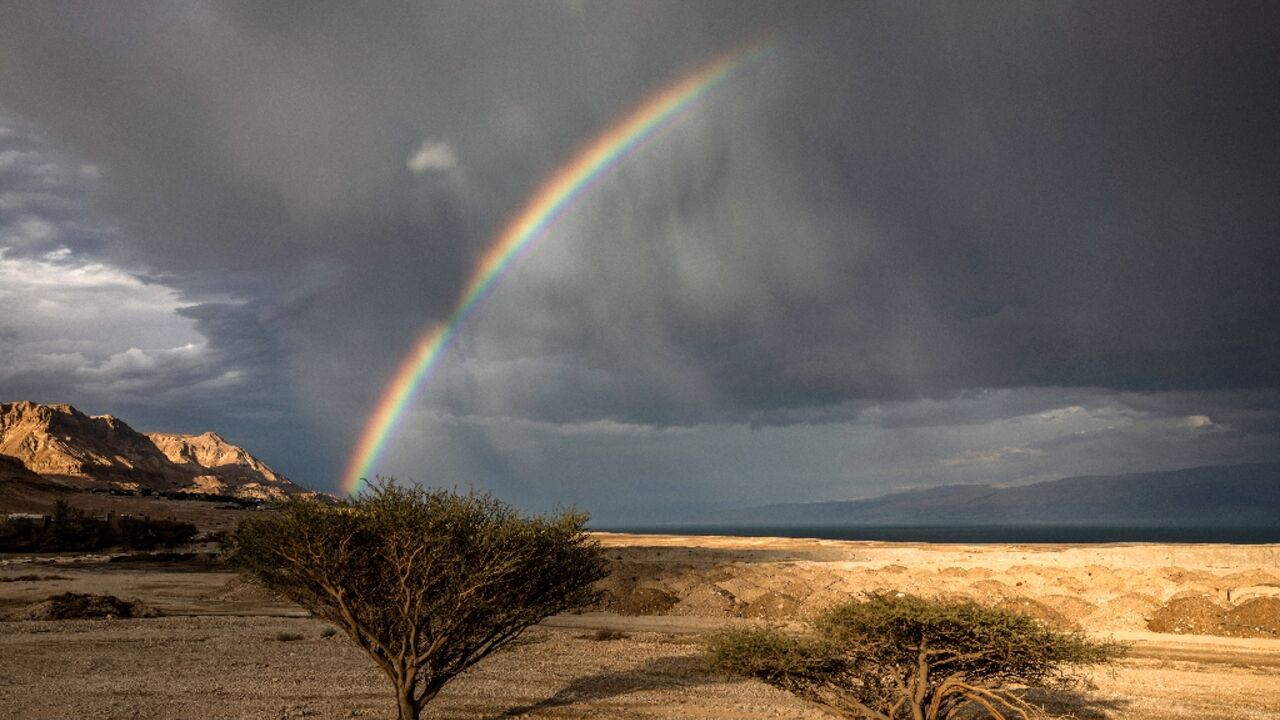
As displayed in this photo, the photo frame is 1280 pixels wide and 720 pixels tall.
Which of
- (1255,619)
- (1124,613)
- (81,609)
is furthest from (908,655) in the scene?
(81,609)

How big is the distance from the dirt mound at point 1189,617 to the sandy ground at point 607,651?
204 millimetres

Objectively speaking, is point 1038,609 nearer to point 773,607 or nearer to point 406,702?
point 773,607

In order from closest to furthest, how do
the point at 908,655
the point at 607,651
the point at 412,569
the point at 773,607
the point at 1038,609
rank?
the point at 908,655 < the point at 412,569 < the point at 607,651 < the point at 1038,609 < the point at 773,607

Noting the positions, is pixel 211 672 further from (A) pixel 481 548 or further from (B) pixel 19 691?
(A) pixel 481 548

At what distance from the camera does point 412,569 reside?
1664cm

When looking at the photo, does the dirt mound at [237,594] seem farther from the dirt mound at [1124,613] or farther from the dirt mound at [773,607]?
the dirt mound at [1124,613]

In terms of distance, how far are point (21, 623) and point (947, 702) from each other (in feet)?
121

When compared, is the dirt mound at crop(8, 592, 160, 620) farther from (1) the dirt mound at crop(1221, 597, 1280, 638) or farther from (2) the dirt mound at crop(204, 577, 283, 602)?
(1) the dirt mound at crop(1221, 597, 1280, 638)

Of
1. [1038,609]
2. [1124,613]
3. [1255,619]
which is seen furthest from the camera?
[1124,613]

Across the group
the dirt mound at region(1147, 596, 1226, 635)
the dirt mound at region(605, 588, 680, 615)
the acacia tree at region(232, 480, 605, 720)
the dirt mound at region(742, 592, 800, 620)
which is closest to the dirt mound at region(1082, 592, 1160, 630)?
the dirt mound at region(1147, 596, 1226, 635)

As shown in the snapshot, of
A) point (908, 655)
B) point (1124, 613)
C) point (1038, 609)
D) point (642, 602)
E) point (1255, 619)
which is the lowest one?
point (642, 602)

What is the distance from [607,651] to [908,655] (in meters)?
19.0

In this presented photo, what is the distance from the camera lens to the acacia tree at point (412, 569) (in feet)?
53.9

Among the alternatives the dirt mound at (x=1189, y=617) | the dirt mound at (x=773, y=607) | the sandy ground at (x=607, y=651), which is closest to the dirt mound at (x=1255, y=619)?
the sandy ground at (x=607, y=651)
